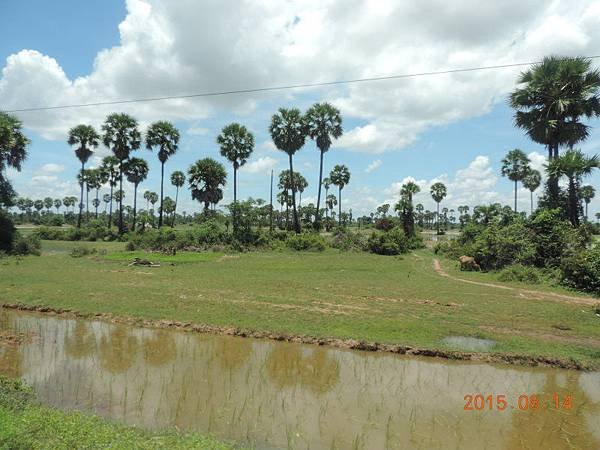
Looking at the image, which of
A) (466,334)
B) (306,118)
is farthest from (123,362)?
(306,118)

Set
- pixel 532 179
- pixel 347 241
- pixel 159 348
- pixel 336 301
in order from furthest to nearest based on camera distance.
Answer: pixel 532 179 → pixel 347 241 → pixel 336 301 → pixel 159 348

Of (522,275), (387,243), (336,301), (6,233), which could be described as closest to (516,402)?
(336,301)

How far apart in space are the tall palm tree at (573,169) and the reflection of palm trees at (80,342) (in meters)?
27.4

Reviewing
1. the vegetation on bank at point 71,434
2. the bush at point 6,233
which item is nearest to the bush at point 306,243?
the bush at point 6,233

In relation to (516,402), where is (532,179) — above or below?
above

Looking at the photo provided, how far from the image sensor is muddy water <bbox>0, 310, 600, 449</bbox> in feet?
22.7

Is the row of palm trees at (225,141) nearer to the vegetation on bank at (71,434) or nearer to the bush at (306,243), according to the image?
the bush at (306,243)

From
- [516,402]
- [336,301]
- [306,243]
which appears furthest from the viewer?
[306,243]

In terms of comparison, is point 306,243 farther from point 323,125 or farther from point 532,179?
point 532,179

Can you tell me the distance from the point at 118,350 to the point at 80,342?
1.61 meters

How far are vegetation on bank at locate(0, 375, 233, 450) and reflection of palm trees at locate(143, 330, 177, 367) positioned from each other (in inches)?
145

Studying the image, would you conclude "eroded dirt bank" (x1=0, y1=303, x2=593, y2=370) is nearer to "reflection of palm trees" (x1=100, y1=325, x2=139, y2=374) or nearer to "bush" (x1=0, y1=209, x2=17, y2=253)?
"reflection of palm trees" (x1=100, y1=325, x2=139, y2=374)

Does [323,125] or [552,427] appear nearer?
[552,427]

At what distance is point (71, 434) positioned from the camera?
589 cm
